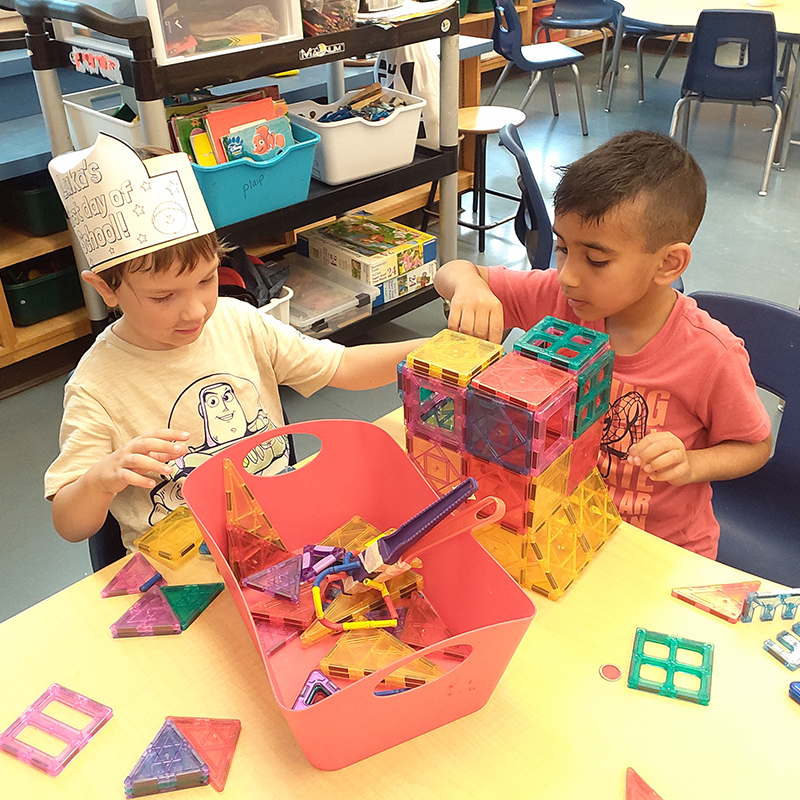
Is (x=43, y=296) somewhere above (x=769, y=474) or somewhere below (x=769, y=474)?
below

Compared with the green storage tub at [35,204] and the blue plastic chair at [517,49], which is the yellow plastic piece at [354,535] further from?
the blue plastic chair at [517,49]

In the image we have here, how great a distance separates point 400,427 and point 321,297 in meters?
1.44

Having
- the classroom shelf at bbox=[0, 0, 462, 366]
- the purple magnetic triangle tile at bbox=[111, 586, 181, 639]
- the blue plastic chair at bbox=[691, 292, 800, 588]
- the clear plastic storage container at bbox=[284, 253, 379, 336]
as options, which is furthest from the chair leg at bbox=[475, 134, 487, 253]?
the purple magnetic triangle tile at bbox=[111, 586, 181, 639]

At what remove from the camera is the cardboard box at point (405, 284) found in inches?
101

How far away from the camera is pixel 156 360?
1104mm

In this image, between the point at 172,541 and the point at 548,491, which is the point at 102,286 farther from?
the point at 548,491

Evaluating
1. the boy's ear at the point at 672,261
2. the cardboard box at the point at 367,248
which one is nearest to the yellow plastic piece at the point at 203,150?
the cardboard box at the point at 367,248

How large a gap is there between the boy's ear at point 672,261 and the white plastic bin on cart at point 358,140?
1.33 m

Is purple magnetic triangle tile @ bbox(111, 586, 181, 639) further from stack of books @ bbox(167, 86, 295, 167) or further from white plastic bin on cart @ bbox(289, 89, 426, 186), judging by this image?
white plastic bin on cart @ bbox(289, 89, 426, 186)

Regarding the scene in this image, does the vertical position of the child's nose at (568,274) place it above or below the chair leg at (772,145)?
above

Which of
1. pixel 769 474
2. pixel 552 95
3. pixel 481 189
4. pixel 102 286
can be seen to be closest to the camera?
pixel 102 286

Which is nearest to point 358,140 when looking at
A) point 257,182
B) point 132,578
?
point 257,182

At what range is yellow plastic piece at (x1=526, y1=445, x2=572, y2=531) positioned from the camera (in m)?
0.81

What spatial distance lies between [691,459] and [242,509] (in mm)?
572
